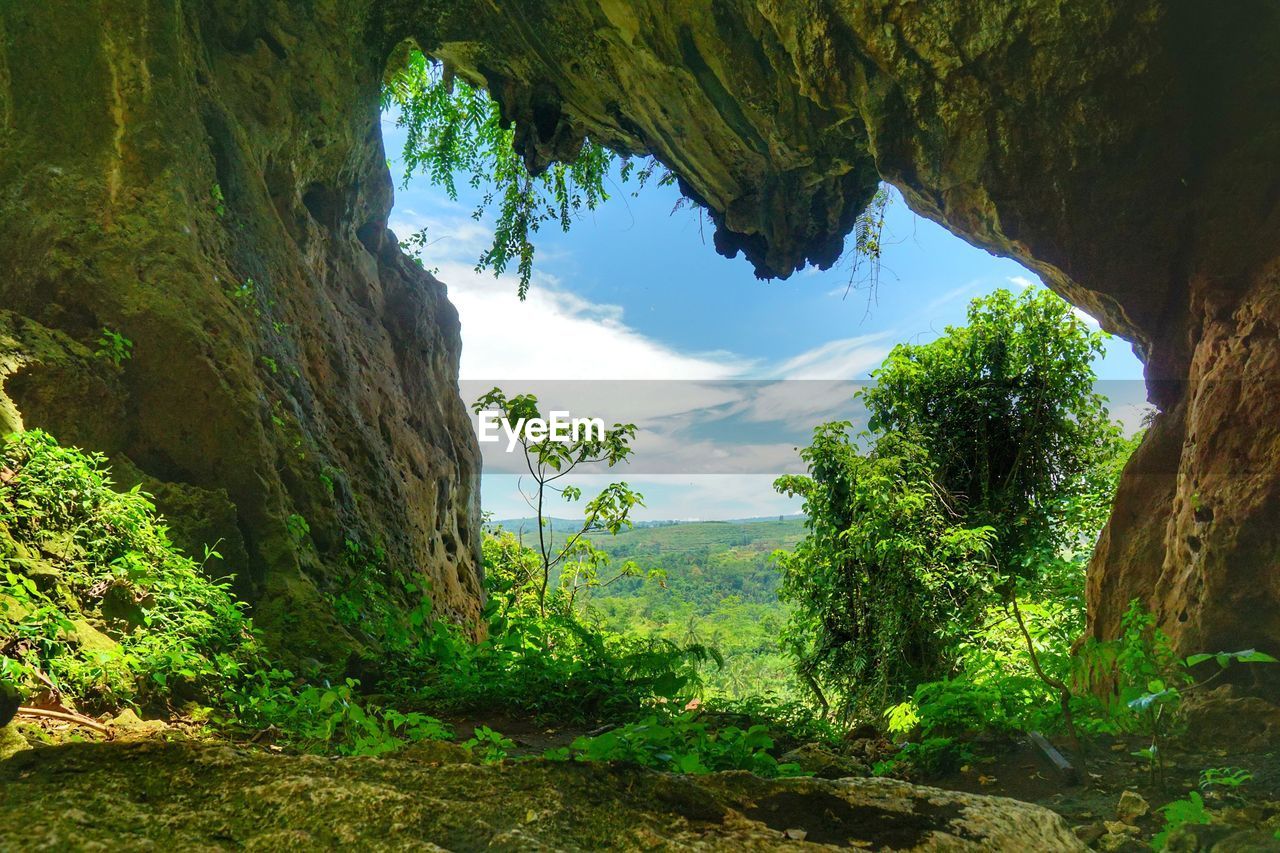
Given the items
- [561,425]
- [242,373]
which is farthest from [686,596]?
[242,373]

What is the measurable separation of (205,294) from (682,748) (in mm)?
4926

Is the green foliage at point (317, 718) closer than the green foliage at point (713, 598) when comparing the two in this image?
Yes

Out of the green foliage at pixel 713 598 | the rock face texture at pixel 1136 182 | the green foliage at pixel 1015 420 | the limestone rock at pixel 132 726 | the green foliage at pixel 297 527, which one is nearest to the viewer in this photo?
the limestone rock at pixel 132 726

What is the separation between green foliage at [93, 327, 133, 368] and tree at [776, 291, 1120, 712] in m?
8.75

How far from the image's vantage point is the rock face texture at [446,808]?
65.5 inches

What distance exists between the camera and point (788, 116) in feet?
27.4

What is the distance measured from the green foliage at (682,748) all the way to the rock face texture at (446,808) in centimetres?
54

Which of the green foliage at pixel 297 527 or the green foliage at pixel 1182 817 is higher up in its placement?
the green foliage at pixel 297 527

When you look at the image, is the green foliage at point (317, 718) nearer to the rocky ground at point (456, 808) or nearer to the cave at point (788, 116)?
the cave at point (788, 116)

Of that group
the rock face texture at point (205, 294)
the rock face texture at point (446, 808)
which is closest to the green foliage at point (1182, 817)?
the rock face texture at point (446, 808)

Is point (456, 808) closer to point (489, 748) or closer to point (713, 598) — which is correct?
point (489, 748)

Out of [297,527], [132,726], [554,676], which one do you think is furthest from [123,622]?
[554,676]

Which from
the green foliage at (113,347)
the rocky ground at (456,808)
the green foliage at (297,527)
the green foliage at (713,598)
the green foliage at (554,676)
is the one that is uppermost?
the green foliage at (113,347)

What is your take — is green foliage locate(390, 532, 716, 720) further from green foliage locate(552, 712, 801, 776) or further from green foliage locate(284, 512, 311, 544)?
green foliage locate(284, 512, 311, 544)
